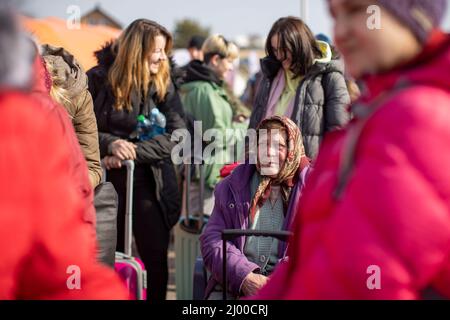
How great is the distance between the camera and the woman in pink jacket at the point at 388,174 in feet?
4.90

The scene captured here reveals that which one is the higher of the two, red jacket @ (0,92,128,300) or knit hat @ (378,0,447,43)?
knit hat @ (378,0,447,43)

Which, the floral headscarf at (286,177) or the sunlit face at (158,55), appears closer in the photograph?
the floral headscarf at (286,177)

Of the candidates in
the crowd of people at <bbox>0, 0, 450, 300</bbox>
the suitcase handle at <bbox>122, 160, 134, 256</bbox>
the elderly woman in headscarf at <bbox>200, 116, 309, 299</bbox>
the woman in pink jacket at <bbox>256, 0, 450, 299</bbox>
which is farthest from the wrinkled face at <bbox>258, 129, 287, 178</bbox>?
the woman in pink jacket at <bbox>256, 0, 450, 299</bbox>

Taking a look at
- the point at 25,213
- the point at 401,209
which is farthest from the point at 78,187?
the point at 401,209

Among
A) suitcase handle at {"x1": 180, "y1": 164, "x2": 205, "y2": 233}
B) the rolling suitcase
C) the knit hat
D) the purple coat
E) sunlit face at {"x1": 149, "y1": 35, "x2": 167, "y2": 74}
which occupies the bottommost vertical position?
the rolling suitcase

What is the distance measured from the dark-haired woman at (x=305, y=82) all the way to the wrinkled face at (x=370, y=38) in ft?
11.1

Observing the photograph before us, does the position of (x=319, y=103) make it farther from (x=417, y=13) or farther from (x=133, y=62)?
(x=417, y=13)

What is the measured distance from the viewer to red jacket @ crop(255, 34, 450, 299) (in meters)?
1.49

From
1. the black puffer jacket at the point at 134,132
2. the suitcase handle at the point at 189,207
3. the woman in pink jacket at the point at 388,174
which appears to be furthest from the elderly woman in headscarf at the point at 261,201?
the woman in pink jacket at the point at 388,174

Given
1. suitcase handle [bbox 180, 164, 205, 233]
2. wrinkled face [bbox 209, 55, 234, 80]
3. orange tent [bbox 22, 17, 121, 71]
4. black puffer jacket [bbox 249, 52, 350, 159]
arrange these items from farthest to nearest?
1. orange tent [bbox 22, 17, 121, 71]
2. wrinkled face [bbox 209, 55, 234, 80]
3. suitcase handle [bbox 180, 164, 205, 233]
4. black puffer jacket [bbox 249, 52, 350, 159]

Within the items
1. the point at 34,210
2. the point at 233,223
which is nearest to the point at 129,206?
the point at 233,223

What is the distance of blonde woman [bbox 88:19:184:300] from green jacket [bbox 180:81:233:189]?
134 cm

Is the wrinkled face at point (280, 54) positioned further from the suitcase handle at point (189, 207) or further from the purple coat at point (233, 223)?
the purple coat at point (233, 223)

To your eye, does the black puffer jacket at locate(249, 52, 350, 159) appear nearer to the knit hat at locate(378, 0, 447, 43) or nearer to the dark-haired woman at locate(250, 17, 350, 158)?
the dark-haired woman at locate(250, 17, 350, 158)
